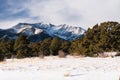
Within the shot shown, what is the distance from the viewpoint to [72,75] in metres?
15.0

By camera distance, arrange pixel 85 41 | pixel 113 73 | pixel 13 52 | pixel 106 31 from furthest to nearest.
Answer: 1. pixel 13 52
2. pixel 85 41
3. pixel 106 31
4. pixel 113 73

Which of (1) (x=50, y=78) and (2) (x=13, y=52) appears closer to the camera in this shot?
(1) (x=50, y=78)

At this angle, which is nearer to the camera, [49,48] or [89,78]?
[89,78]

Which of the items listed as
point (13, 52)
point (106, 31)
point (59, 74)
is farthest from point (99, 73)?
point (13, 52)

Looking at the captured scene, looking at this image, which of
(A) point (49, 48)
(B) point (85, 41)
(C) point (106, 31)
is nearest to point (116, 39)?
(C) point (106, 31)

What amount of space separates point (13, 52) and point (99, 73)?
61333 mm

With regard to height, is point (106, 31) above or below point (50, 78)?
above

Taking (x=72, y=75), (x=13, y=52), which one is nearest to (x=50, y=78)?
(x=72, y=75)

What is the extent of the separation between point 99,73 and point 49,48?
61510mm

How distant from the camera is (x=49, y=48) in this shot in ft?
252

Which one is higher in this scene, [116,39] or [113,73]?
[116,39]

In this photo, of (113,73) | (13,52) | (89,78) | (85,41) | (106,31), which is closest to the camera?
(89,78)

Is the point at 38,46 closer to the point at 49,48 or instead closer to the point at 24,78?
the point at 49,48

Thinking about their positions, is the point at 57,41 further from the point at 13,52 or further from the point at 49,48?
the point at 13,52
